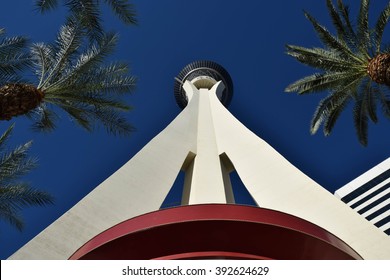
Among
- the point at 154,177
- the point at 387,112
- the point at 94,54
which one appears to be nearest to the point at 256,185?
the point at 154,177

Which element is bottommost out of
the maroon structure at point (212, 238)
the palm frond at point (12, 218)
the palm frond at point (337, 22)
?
the maroon structure at point (212, 238)

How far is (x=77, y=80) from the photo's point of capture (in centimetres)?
1538

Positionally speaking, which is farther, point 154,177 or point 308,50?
point 154,177

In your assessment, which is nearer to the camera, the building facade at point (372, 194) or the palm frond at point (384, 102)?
the palm frond at point (384, 102)

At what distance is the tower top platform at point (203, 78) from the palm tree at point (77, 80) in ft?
85.3

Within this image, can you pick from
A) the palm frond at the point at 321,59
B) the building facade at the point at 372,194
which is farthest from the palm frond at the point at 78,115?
the building facade at the point at 372,194

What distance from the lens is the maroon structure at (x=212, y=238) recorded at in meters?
11.7

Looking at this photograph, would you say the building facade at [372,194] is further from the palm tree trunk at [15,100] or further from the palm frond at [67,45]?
the palm tree trunk at [15,100]

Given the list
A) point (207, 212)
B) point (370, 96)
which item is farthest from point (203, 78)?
point (207, 212)

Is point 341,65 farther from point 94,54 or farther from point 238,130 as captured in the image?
point 238,130

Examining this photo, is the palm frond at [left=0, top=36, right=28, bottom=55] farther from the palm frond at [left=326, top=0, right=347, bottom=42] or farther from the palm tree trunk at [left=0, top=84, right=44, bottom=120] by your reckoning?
the palm frond at [left=326, top=0, right=347, bottom=42]

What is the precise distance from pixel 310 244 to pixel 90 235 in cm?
854

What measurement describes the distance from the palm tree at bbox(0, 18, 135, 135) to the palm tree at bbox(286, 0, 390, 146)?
6099 millimetres

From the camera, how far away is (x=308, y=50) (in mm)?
18297
